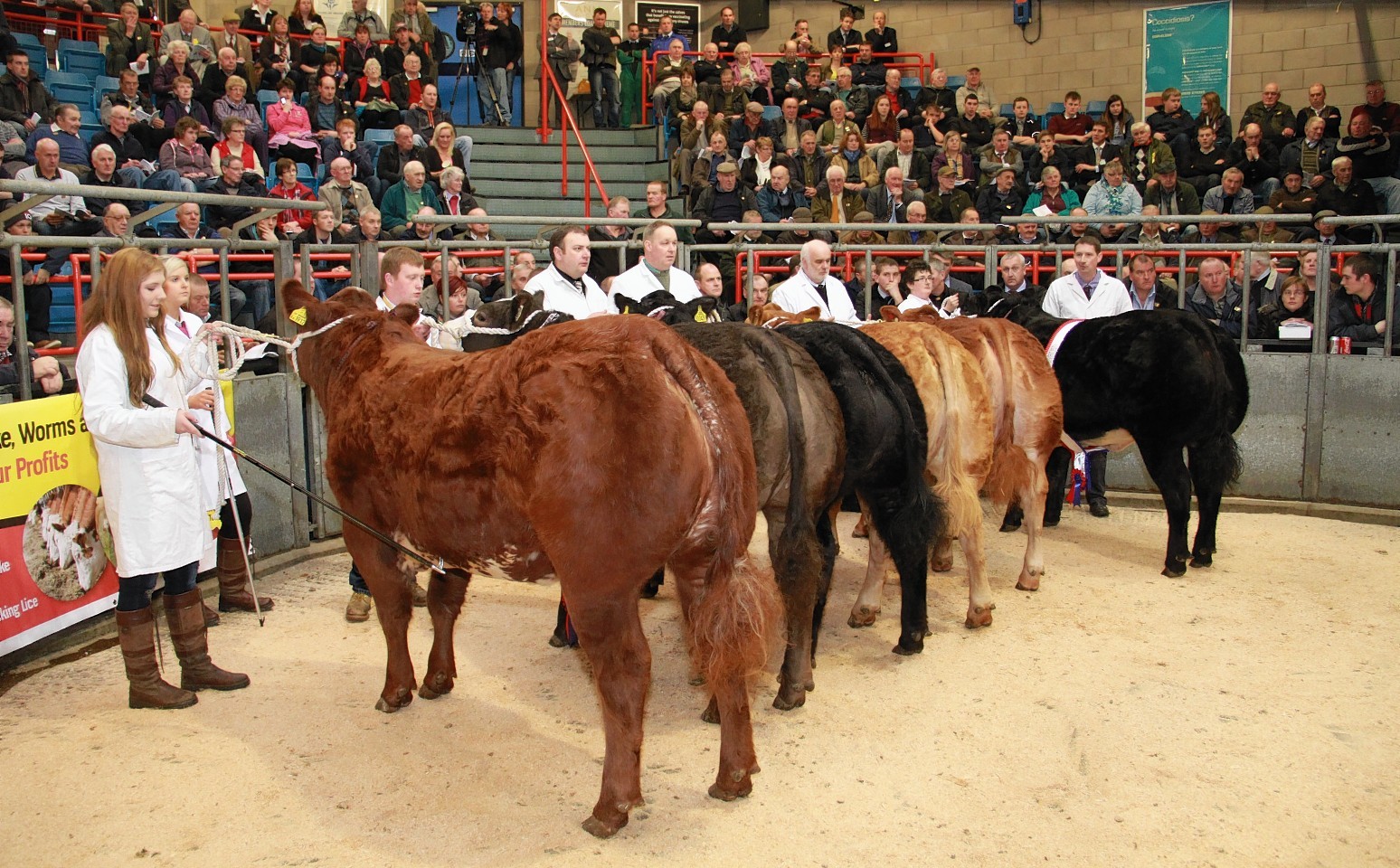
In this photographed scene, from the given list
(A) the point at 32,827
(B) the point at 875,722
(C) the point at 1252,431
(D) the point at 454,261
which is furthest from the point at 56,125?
(C) the point at 1252,431

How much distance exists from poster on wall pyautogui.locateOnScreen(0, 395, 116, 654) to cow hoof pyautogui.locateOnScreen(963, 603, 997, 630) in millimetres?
4593

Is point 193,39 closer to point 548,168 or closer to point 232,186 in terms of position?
point 232,186

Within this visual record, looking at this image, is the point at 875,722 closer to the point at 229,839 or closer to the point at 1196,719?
the point at 1196,719

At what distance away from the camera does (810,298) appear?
24.8 feet

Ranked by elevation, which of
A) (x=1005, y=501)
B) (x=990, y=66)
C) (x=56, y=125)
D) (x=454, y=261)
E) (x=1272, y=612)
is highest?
(x=990, y=66)

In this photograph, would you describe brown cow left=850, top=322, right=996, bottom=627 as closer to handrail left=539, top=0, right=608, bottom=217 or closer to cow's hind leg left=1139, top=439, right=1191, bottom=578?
cow's hind leg left=1139, top=439, right=1191, bottom=578

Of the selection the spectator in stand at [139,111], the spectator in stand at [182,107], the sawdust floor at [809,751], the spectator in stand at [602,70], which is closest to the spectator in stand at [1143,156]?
the spectator in stand at [602,70]

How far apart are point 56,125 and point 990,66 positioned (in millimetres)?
13819

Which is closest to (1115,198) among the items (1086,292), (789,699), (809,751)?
(1086,292)

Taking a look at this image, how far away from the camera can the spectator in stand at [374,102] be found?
1448 centimetres

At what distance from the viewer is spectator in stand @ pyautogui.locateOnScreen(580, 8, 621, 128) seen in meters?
17.0

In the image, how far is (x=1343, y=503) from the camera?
8609 millimetres

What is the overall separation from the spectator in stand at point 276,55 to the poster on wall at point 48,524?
10.1m

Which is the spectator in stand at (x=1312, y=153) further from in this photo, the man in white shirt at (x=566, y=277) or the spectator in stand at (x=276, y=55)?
the spectator in stand at (x=276, y=55)
